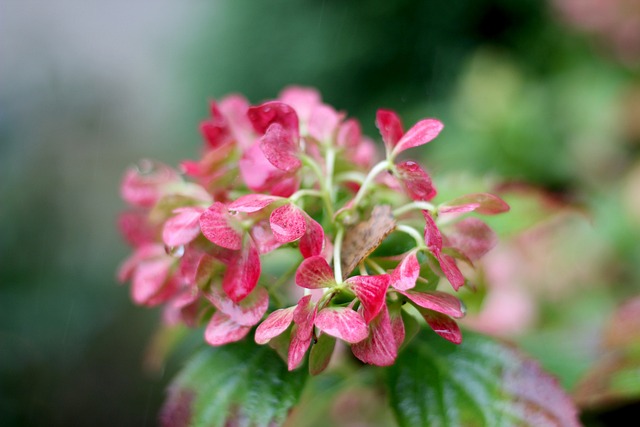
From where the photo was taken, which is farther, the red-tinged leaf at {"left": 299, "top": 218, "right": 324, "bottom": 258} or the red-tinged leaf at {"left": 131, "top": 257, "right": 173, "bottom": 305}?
the red-tinged leaf at {"left": 131, "top": 257, "right": 173, "bottom": 305}

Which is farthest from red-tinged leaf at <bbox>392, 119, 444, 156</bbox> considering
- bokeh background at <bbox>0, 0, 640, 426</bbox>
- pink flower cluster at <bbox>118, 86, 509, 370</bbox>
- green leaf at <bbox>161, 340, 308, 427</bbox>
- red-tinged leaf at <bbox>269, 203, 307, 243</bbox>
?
bokeh background at <bbox>0, 0, 640, 426</bbox>

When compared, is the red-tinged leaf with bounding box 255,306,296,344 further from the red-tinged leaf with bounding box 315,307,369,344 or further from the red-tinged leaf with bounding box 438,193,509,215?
the red-tinged leaf with bounding box 438,193,509,215

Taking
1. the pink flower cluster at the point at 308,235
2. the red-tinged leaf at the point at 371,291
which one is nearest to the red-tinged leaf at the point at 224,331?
the pink flower cluster at the point at 308,235

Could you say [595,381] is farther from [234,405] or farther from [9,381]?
[9,381]

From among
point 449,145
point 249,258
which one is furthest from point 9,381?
point 249,258

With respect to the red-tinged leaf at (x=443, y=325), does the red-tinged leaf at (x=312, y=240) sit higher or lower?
higher

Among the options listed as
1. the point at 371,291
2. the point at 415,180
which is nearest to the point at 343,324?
the point at 371,291

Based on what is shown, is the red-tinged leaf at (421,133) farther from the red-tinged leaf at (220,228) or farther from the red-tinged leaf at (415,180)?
the red-tinged leaf at (220,228)
